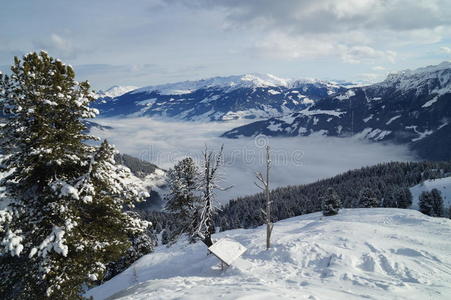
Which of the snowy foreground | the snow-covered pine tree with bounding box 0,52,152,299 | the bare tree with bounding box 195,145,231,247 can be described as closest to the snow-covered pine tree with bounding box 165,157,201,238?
the bare tree with bounding box 195,145,231,247

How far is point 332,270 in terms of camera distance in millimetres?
17609

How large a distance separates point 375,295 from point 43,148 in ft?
54.2

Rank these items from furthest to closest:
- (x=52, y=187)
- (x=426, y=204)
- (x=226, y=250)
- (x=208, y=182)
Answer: (x=426, y=204) < (x=208, y=182) < (x=226, y=250) < (x=52, y=187)

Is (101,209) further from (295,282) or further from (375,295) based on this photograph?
(375,295)

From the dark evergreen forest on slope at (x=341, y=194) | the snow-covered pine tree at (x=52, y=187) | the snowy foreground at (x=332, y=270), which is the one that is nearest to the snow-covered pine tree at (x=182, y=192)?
the snowy foreground at (x=332, y=270)

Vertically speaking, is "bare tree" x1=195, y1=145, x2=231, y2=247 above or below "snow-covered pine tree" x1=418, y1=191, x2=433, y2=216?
above

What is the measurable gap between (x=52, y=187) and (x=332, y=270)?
54.7 ft

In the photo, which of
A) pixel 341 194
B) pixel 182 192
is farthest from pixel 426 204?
pixel 182 192

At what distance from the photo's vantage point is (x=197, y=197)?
2994cm

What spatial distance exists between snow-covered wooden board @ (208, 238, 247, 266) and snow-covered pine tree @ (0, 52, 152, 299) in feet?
28.9

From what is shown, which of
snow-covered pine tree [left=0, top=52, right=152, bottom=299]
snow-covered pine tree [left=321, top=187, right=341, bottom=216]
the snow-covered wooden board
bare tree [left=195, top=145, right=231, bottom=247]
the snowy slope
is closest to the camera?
snow-covered pine tree [left=0, top=52, right=152, bottom=299]

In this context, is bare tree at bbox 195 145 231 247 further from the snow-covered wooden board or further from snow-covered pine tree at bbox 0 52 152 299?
snow-covered pine tree at bbox 0 52 152 299

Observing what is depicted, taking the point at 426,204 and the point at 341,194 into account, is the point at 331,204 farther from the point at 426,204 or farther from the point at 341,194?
the point at 341,194

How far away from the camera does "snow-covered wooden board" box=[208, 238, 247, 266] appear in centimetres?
1973
